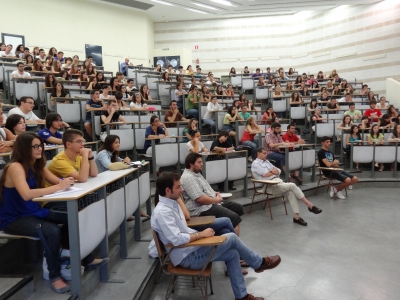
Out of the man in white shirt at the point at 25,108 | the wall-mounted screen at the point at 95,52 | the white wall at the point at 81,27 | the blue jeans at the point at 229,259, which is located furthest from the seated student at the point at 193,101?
the wall-mounted screen at the point at 95,52

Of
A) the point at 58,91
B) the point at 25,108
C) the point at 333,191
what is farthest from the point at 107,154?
the point at 333,191

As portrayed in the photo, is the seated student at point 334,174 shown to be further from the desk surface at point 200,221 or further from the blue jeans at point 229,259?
the blue jeans at point 229,259

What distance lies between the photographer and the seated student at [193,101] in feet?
26.6

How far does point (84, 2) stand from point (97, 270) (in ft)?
42.4

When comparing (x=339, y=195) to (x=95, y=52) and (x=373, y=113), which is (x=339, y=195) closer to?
(x=373, y=113)

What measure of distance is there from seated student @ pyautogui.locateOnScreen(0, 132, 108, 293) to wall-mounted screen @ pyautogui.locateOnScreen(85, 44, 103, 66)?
1204 centimetres

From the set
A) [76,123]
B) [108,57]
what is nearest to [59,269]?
[76,123]

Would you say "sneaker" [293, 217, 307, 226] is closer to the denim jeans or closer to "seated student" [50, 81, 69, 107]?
the denim jeans

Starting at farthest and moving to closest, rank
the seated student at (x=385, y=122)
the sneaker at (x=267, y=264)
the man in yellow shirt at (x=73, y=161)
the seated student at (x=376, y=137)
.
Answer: the seated student at (x=385, y=122)
the seated student at (x=376, y=137)
the sneaker at (x=267, y=264)
the man in yellow shirt at (x=73, y=161)

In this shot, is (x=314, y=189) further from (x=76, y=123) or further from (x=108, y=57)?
(x=108, y=57)

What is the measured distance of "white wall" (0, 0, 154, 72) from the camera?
1147 centimetres

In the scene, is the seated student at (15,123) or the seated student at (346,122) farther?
the seated student at (346,122)

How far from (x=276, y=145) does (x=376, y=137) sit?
8.25ft

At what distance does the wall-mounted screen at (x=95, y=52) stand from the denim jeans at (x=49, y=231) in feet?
40.1
